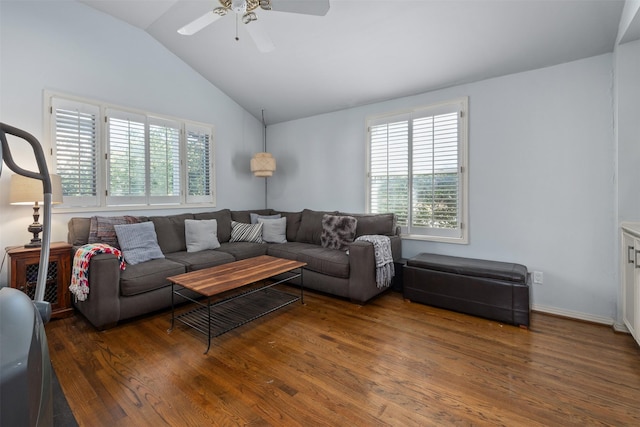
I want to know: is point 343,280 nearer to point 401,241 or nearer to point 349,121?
point 401,241

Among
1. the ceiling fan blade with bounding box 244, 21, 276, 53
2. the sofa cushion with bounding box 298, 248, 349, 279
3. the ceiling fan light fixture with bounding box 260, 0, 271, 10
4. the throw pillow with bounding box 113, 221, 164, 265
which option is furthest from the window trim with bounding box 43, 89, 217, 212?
the ceiling fan light fixture with bounding box 260, 0, 271, 10

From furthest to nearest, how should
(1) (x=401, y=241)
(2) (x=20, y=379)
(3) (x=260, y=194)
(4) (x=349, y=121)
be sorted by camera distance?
(3) (x=260, y=194), (4) (x=349, y=121), (1) (x=401, y=241), (2) (x=20, y=379)

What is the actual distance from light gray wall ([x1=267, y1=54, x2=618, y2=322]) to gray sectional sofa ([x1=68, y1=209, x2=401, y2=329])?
1037 mm

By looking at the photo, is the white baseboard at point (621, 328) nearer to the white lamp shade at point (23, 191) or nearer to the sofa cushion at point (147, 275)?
the sofa cushion at point (147, 275)

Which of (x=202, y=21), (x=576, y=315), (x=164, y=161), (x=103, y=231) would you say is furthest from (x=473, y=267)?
(x=164, y=161)

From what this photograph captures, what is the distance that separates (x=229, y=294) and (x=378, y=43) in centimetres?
318

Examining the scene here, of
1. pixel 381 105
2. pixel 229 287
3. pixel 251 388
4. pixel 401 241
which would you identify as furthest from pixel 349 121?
pixel 251 388

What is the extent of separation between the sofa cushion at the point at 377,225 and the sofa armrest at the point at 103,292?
2557mm

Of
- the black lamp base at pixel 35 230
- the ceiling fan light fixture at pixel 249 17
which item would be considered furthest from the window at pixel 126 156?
the ceiling fan light fixture at pixel 249 17

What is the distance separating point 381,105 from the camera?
3951mm

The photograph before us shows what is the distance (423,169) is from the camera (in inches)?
141

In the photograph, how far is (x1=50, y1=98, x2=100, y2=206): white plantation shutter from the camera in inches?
119

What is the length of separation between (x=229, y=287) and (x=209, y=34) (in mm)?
2923

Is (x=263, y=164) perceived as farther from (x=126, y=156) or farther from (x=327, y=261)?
(x=327, y=261)
